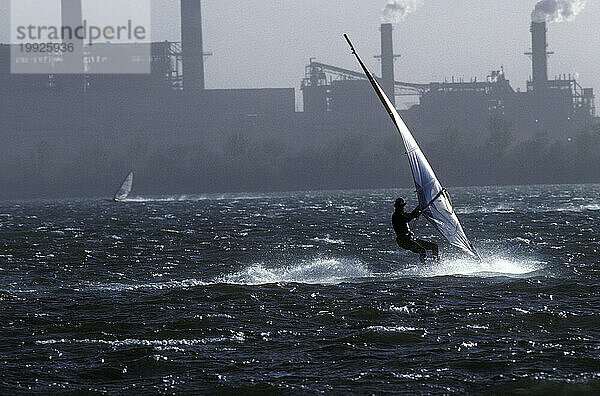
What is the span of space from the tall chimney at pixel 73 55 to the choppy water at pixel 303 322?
478 feet

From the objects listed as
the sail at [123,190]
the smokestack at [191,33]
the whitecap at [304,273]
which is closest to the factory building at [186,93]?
the smokestack at [191,33]

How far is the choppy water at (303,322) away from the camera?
15453 mm

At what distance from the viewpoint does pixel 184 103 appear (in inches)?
7288

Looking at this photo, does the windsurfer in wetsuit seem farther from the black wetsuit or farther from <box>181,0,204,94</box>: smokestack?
<box>181,0,204,94</box>: smokestack

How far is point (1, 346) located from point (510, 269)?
54.1 feet

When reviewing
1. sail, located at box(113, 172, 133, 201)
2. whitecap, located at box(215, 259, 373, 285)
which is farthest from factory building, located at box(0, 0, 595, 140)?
whitecap, located at box(215, 259, 373, 285)

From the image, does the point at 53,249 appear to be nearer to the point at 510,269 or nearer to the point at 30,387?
the point at 510,269

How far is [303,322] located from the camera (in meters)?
20.4

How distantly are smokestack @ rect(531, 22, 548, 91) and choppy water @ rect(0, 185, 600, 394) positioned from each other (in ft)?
473

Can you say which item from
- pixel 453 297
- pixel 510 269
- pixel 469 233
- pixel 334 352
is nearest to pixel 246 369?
pixel 334 352

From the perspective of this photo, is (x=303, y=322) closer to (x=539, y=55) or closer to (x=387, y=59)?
(x=387, y=59)

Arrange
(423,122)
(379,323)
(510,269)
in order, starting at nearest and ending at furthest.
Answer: (379,323) → (510,269) → (423,122)

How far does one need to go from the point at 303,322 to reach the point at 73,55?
6647 inches

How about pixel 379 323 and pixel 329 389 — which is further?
pixel 379 323
